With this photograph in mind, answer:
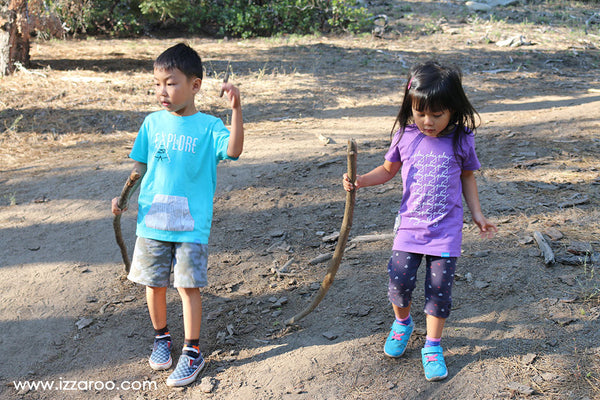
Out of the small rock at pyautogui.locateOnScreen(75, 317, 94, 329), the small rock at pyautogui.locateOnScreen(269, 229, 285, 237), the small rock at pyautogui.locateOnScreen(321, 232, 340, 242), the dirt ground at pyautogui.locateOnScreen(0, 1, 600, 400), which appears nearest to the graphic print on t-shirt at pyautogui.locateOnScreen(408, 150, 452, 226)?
the dirt ground at pyautogui.locateOnScreen(0, 1, 600, 400)

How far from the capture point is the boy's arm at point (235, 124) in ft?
9.30

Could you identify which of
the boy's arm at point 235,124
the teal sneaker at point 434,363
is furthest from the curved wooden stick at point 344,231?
the teal sneaker at point 434,363

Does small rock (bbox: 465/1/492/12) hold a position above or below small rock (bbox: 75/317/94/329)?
above

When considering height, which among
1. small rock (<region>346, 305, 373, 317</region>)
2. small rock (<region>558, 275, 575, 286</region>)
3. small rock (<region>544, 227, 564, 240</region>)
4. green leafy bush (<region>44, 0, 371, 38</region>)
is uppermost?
green leafy bush (<region>44, 0, 371, 38</region>)

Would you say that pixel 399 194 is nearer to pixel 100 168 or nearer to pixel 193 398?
pixel 193 398

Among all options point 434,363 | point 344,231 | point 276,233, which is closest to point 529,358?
point 434,363

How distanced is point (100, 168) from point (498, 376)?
4.92m

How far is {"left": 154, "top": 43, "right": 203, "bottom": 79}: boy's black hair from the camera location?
2987 millimetres

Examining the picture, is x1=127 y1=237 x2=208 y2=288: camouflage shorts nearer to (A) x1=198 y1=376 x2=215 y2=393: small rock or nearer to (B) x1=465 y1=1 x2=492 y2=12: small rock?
(A) x1=198 y1=376 x2=215 y2=393: small rock

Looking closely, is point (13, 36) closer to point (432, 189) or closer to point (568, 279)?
point (432, 189)

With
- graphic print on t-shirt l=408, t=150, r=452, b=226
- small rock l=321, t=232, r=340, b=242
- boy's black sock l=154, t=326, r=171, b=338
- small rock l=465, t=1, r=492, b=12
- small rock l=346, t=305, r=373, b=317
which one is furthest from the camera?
small rock l=465, t=1, r=492, b=12

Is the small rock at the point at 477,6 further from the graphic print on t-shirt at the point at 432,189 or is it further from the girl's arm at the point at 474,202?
the graphic print on t-shirt at the point at 432,189

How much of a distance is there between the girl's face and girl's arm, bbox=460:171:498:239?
0.32m

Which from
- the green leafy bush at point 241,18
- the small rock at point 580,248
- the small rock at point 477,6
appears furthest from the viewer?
the small rock at point 477,6
